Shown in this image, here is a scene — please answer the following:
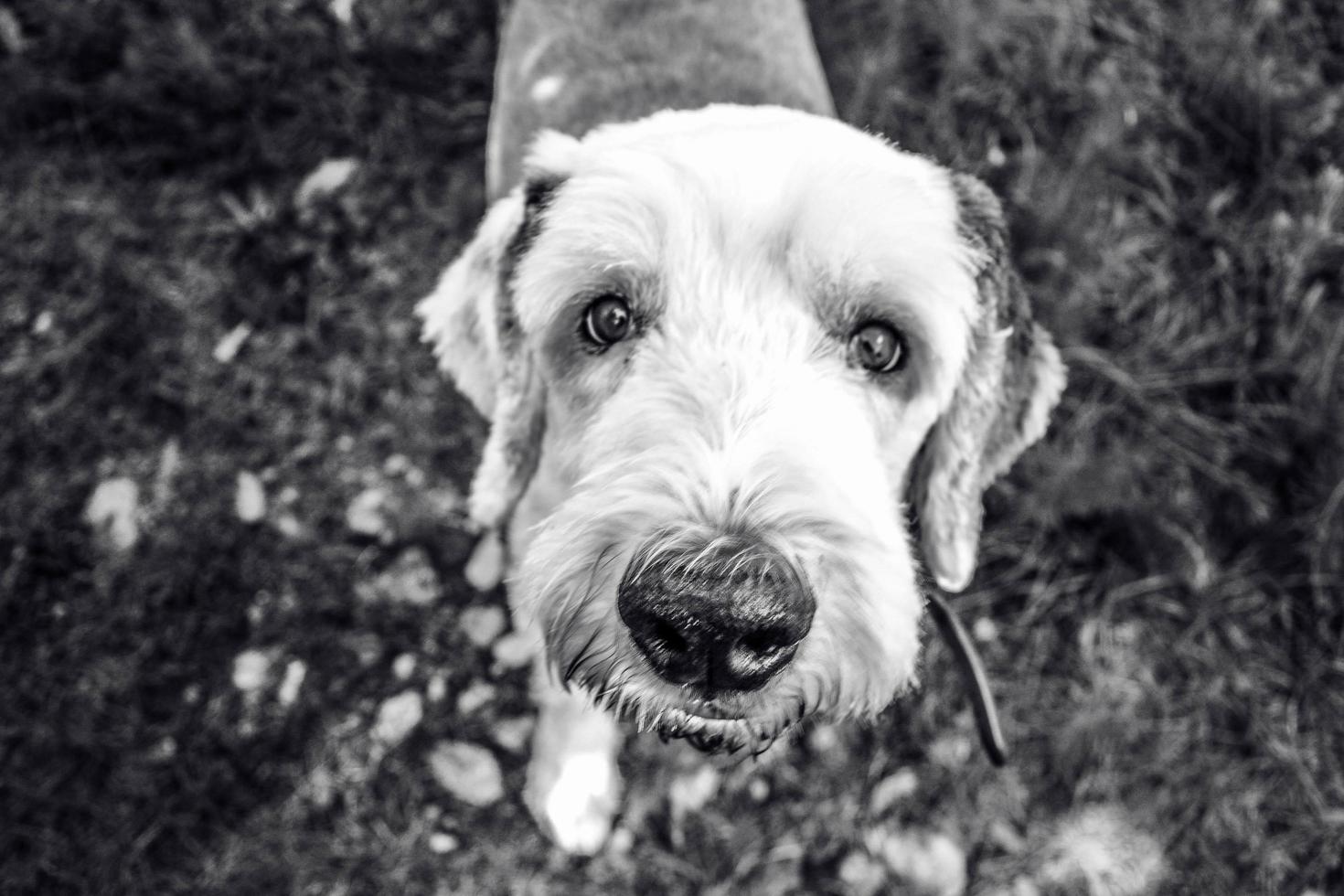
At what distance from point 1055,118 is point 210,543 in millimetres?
4466

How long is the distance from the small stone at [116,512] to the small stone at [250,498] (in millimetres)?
414

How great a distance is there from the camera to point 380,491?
4.13m

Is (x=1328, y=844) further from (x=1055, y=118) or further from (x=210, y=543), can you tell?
(x=210, y=543)

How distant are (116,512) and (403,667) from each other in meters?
1.45

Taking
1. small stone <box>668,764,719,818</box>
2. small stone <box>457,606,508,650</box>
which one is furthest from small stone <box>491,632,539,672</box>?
small stone <box>668,764,719,818</box>

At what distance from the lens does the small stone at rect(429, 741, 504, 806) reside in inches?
145

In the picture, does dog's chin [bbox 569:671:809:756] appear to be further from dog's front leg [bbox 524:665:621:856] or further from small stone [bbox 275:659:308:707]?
small stone [bbox 275:659:308:707]

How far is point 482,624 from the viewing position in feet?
12.7

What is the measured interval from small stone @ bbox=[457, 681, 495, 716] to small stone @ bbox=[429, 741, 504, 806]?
14 cm

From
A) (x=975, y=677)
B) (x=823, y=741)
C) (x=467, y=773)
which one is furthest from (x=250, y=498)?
(x=975, y=677)

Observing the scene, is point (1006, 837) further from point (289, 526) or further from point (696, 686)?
point (289, 526)

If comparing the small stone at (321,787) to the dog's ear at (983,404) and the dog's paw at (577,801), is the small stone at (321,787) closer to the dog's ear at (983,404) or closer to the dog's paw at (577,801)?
the dog's paw at (577,801)

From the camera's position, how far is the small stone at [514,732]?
12.3ft

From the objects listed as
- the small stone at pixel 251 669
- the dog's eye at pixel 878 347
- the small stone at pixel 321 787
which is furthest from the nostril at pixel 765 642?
the small stone at pixel 251 669
